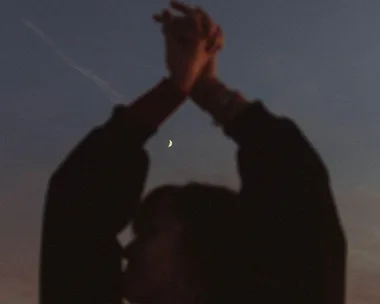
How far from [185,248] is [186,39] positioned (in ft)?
2.90

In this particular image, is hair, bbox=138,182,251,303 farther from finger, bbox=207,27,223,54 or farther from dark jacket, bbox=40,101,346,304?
finger, bbox=207,27,223,54

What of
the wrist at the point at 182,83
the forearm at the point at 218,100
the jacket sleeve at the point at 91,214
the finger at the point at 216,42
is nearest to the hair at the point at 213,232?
the jacket sleeve at the point at 91,214

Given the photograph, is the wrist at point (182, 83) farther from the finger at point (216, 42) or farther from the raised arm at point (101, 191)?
the finger at point (216, 42)

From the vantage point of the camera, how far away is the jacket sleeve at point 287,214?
2754 millimetres

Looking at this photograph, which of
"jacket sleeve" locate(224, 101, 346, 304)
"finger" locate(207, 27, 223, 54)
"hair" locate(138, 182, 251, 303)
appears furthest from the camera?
"finger" locate(207, 27, 223, 54)

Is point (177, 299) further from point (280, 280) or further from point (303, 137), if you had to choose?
point (303, 137)

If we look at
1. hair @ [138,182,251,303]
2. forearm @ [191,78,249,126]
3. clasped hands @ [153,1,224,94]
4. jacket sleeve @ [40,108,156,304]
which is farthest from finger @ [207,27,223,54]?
hair @ [138,182,251,303]

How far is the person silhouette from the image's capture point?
2.85 metres

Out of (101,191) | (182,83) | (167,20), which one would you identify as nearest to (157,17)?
(167,20)

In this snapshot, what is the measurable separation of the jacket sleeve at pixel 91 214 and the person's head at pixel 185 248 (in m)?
0.11

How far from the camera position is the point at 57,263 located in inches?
119

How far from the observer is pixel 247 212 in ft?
9.67

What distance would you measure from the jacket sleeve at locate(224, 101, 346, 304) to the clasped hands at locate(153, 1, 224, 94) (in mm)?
305

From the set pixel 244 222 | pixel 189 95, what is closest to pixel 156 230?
pixel 244 222
